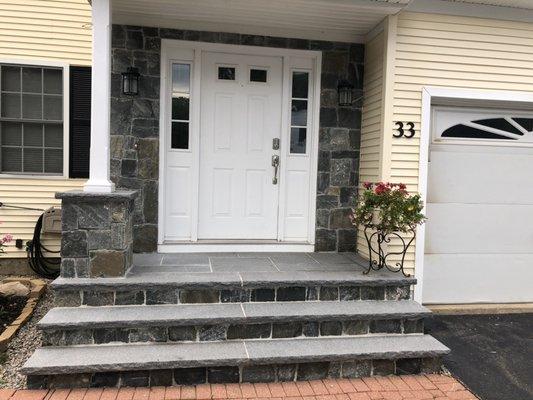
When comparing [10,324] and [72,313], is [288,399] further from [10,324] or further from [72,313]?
[10,324]

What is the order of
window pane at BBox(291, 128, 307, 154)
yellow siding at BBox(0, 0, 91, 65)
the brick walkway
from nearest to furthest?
the brick walkway
window pane at BBox(291, 128, 307, 154)
yellow siding at BBox(0, 0, 91, 65)

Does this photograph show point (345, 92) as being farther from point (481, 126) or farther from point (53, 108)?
point (53, 108)

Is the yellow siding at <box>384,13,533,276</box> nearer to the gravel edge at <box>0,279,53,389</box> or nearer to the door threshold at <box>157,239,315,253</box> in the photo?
the door threshold at <box>157,239,315,253</box>

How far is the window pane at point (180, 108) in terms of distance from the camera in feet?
14.7

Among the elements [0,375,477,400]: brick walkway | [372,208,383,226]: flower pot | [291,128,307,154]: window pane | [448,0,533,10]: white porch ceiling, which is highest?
[448,0,533,10]: white porch ceiling

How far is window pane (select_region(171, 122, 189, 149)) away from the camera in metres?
4.49

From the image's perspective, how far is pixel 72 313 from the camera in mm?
3193

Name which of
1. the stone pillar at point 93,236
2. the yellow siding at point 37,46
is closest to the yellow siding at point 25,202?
the yellow siding at point 37,46

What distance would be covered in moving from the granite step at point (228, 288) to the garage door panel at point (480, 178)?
120 centimetres

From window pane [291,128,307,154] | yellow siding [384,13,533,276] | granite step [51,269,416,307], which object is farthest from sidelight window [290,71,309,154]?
granite step [51,269,416,307]

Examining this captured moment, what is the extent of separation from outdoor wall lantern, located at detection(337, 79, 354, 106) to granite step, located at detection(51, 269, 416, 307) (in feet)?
5.62

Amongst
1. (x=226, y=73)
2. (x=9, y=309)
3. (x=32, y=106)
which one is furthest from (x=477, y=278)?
(x=32, y=106)

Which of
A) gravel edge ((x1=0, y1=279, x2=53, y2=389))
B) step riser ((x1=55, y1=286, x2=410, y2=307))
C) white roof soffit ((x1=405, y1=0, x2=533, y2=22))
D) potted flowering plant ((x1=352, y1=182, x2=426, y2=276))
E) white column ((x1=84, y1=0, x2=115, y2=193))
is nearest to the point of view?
gravel edge ((x1=0, y1=279, x2=53, y2=389))

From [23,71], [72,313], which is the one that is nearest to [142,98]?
[23,71]
